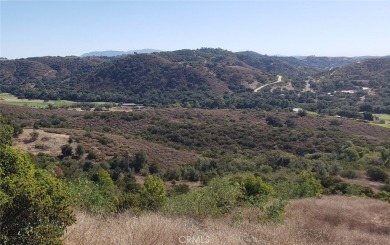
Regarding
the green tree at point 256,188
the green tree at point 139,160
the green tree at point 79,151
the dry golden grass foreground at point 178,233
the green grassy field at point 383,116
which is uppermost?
the dry golden grass foreground at point 178,233

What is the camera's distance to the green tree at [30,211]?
6410mm

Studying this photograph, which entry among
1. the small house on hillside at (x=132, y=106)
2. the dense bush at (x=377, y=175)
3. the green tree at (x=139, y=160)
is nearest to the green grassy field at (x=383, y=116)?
the dense bush at (x=377, y=175)

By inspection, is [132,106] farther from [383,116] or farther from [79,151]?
[383,116]

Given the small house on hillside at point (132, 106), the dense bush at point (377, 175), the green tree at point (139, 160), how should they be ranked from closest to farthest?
the dense bush at point (377, 175) < the green tree at point (139, 160) < the small house on hillside at point (132, 106)

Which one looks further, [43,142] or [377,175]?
[43,142]

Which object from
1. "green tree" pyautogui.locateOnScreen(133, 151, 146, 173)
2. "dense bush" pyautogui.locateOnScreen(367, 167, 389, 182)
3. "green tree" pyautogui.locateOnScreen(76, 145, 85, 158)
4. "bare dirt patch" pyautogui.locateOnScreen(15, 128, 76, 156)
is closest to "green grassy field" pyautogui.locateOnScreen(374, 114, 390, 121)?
"dense bush" pyautogui.locateOnScreen(367, 167, 389, 182)

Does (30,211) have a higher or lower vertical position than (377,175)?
higher

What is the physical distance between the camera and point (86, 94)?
10650 centimetres

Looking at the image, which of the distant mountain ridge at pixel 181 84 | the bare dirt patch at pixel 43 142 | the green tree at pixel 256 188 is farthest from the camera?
the distant mountain ridge at pixel 181 84

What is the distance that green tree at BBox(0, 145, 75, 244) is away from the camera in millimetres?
6410

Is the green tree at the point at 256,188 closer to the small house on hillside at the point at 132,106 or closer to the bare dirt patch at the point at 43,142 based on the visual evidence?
the bare dirt patch at the point at 43,142

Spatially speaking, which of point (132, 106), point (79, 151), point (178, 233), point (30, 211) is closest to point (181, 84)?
point (132, 106)

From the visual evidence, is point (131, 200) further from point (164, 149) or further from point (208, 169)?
point (164, 149)

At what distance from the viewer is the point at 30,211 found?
21.7 feet
